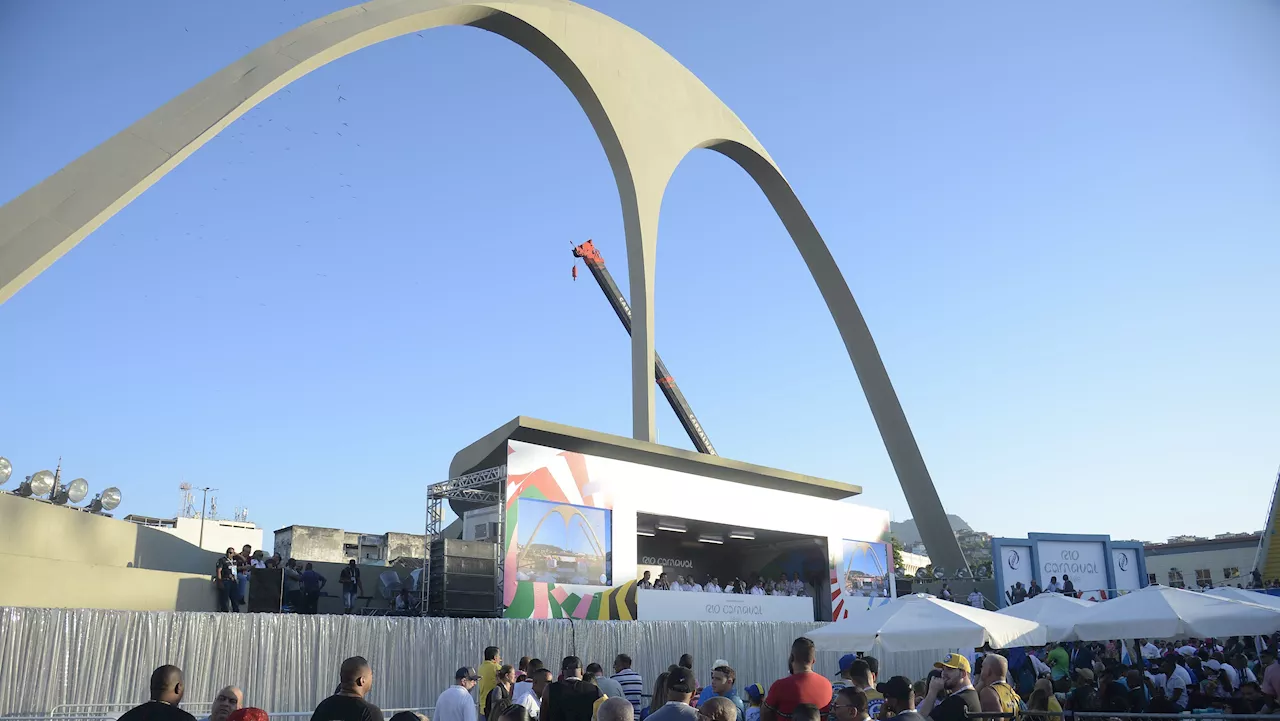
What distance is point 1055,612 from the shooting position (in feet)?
43.9

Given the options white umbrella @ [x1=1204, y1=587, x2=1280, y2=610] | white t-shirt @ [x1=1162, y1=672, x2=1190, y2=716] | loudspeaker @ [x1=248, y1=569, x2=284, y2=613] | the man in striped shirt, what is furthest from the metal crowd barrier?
white umbrella @ [x1=1204, y1=587, x2=1280, y2=610]

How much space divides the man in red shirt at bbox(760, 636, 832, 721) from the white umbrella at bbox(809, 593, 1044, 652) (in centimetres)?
508

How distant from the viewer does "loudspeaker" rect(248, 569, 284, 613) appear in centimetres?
1430

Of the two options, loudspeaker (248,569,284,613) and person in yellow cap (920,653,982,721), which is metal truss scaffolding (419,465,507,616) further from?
person in yellow cap (920,653,982,721)

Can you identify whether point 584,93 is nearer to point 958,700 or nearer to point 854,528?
point 854,528

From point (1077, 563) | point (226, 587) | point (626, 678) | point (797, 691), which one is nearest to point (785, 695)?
point (797, 691)

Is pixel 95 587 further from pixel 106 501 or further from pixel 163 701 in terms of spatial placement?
pixel 163 701

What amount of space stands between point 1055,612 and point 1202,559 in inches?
1866

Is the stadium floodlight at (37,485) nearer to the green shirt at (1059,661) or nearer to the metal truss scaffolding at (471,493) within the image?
the metal truss scaffolding at (471,493)

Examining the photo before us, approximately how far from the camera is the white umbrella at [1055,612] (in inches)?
488

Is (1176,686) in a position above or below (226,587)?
below

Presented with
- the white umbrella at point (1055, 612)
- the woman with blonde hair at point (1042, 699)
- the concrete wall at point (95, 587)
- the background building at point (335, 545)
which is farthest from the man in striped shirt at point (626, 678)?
the background building at point (335, 545)

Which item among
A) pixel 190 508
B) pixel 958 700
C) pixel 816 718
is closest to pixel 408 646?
pixel 958 700

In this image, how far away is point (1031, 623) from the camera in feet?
38.4
